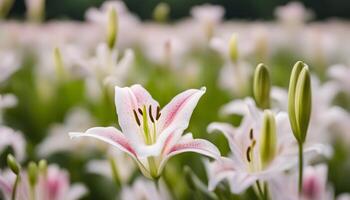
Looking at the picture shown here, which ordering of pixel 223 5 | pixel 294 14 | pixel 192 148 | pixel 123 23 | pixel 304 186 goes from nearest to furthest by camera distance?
pixel 192 148
pixel 304 186
pixel 123 23
pixel 294 14
pixel 223 5

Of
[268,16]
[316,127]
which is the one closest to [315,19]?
[268,16]

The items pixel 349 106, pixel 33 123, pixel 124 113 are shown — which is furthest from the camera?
pixel 349 106

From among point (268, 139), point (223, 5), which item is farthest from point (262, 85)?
point (223, 5)

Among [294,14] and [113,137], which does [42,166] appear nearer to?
[113,137]

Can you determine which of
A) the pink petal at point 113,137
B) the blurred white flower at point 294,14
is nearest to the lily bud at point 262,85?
the pink petal at point 113,137

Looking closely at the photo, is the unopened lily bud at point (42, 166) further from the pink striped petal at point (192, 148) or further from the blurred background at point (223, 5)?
the blurred background at point (223, 5)

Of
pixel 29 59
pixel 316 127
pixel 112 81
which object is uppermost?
pixel 112 81

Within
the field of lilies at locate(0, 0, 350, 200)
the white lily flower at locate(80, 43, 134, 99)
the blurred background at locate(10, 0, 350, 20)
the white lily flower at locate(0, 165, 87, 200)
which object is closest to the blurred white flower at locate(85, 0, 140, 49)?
the field of lilies at locate(0, 0, 350, 200)

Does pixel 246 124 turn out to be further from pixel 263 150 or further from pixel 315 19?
pixel 315 19
